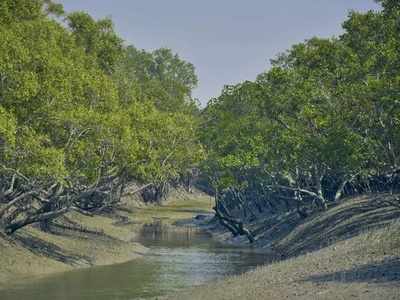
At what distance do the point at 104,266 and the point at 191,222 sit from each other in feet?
168

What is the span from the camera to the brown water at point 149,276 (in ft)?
121

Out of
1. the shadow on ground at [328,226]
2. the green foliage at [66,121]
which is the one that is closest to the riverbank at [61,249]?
the green foliage at [66,121]

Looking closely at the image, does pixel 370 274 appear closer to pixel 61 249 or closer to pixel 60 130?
pixel 60 130

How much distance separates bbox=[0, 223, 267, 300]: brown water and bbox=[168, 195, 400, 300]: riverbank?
3562 mm

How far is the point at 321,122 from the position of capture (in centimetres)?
5831

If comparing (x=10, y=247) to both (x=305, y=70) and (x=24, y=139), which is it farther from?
(x=305, y=70)

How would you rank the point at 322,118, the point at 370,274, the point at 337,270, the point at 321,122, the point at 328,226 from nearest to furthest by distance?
the point at 370,274 → the point at 337,270 → the point at 328,226 → the point at 321,122 → the point at 322,118

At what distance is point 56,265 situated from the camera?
151ft

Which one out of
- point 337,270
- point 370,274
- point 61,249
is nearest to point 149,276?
point 61,249

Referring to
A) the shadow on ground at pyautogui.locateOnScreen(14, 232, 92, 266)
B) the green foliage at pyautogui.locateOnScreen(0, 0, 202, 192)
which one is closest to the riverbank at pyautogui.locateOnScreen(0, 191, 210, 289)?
the shadow on ground at pyautogui.locateOnScreen(14, 232, 92, 266)

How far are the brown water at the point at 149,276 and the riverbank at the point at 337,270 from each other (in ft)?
11.7

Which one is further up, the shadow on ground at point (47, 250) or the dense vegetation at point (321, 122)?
the dense vegetation at point (321, 122)

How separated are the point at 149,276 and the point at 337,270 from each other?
16.7 metres

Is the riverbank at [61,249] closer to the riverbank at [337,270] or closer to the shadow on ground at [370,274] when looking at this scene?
the riverbank at [337,270]
